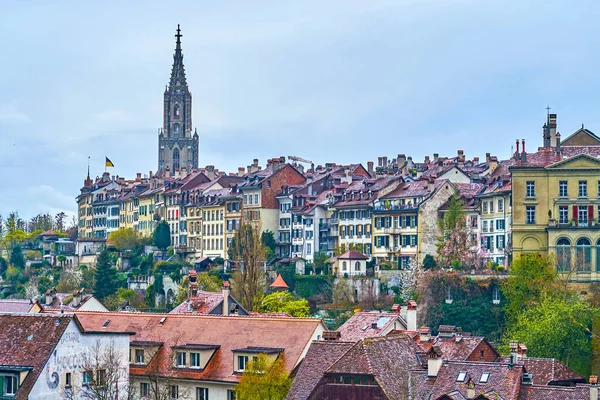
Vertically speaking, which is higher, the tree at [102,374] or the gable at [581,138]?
the gable at [581,138]

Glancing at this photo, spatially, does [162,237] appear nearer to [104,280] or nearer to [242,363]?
[104,280]

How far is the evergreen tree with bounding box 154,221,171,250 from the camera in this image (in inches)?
6521

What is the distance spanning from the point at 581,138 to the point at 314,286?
27.9m

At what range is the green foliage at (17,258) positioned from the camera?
173 m

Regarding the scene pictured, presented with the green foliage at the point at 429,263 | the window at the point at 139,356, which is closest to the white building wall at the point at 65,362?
the window at the point at 139,356

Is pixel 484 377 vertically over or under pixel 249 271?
under

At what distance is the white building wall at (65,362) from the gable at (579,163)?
5541cm

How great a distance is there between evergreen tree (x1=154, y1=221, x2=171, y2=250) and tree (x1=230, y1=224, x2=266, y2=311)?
2798cm

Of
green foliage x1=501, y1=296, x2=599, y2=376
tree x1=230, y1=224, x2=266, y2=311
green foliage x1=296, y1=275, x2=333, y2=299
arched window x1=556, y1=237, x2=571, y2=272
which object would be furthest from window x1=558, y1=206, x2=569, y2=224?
green foliage x1=296, y1=275, x2=333, y2=299

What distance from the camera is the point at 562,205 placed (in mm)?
115375

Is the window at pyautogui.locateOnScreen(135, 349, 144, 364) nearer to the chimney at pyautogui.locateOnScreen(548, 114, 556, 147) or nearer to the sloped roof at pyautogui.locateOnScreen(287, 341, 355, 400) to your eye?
the sloped roof at pyautogui.locateOnScreen(287, 341, 355, 400)

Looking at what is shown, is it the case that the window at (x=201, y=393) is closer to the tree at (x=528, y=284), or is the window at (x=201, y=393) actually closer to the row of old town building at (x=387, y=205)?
the tree at (x=528, y=284)


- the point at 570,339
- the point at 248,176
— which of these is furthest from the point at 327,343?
the point at 248,176

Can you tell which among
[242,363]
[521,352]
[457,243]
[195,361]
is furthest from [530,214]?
[242,363]
